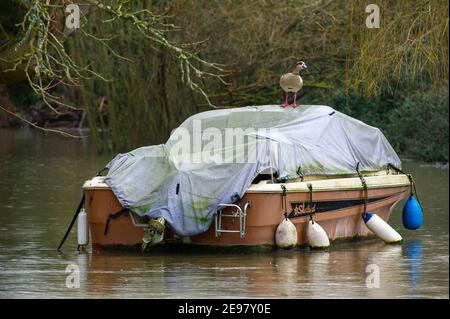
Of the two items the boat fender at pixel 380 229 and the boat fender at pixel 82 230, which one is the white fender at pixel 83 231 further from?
the boat fender at pixel 380 229

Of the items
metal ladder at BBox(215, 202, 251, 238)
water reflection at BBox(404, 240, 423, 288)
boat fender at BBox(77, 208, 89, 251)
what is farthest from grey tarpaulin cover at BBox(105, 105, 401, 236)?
water reflection at BBox(404, 240, 423, 288)

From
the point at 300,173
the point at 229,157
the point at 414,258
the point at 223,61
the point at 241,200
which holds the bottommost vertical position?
the point at 414,258

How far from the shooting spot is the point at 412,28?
16922mm

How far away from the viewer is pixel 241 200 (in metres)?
15.9

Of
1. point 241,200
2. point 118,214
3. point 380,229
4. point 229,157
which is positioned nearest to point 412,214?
point 380,229

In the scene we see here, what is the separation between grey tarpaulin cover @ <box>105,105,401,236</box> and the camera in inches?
623

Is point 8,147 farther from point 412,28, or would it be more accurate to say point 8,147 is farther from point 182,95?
point 412,28

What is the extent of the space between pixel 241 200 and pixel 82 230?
229 cm

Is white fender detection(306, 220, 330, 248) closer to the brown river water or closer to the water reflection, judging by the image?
the brown river water

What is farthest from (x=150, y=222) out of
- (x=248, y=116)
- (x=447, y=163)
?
(x=447, y=163)

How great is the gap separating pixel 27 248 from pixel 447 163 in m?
19.2

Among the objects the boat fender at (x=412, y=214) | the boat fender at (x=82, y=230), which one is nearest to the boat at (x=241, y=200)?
the boat fender at (x=82, y=230)

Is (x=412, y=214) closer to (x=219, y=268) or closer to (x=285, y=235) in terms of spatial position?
(x=285, y=235)
